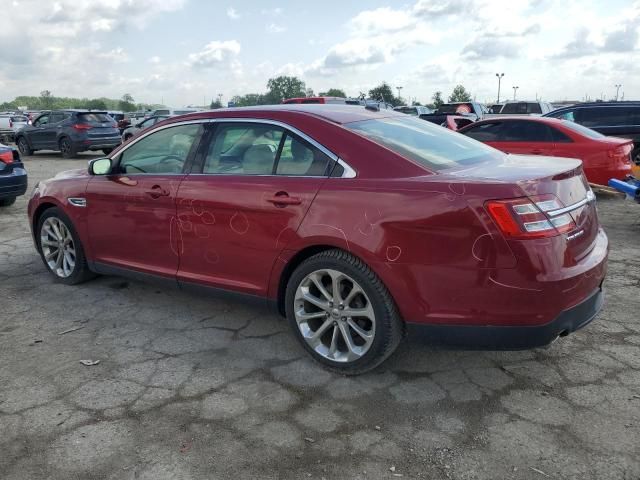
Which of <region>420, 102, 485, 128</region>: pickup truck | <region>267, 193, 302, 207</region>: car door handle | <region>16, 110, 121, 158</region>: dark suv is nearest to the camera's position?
<region>267, 193, 302, 207</region>: car door handle

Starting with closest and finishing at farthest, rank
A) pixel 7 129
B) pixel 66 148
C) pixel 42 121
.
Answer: pixel 66 148, pixel 42 121, pixel 7 129

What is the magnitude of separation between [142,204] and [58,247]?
145 centimetres

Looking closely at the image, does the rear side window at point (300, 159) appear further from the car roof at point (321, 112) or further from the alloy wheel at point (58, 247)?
the alloy wheel at point (58, 247)

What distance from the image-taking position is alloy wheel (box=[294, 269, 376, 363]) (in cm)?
312

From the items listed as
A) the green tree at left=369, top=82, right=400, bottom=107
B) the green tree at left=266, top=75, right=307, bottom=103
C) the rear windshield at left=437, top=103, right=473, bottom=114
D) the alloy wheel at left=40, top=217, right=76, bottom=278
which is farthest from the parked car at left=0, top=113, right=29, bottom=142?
the green tree at left=266, top=75, right=307, bottom=103

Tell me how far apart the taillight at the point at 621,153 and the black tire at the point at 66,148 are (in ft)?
49.4

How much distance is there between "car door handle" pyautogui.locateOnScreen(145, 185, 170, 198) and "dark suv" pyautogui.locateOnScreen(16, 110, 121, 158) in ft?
47.7

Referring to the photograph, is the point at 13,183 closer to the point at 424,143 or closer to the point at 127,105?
the point at 424,143

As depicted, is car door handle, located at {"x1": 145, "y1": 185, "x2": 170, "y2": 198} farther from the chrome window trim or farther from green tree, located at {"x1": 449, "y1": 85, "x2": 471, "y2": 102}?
green tree, located at {"x1": 449, "y1": 85, "x2": 471, "y2": 102}

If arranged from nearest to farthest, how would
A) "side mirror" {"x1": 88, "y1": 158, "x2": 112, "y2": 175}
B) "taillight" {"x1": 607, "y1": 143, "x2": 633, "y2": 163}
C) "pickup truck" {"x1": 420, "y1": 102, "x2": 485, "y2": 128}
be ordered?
"side mirror" {"x1": 88, "y1": 158, "x2": 112, "y2": 175}
"taillight" {"x1": 607, "y1": 143, "x2": 633, "y2": 163}
"pickup truck" {"x1": 420, "y1": 102, "x2": 485, "y2": 128}

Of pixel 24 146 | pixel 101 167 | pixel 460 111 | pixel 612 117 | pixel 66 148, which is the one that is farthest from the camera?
pixel 460 111

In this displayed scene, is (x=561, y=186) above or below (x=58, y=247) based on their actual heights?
above

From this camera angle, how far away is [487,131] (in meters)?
9.84

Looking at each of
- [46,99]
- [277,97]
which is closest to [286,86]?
[277,97]
